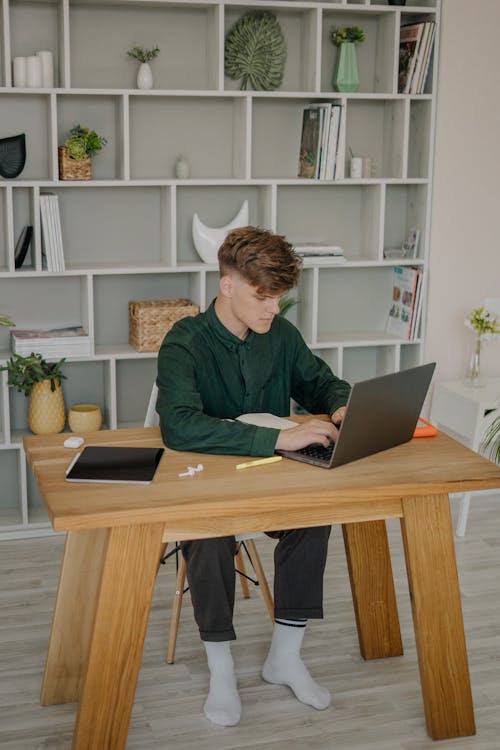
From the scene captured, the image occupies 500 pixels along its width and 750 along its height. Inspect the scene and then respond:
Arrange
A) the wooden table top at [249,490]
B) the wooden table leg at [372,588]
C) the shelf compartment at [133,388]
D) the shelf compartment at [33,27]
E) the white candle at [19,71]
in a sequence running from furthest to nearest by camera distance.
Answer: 1. the shelf compartment at [133,388]
2. the shelf compartment at [33,27]
3. the white candle at [19,71]
4. the wooden table leg at [372,588]
5. the wooden table top at [249,490]

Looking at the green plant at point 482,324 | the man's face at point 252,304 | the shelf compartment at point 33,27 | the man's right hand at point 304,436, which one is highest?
the shelf compartment at point 33,27

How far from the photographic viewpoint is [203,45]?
385cm

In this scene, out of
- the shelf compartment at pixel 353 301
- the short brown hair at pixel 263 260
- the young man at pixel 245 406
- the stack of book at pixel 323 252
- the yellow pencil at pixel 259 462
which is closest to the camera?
the yellow pencil at pixel 259 462

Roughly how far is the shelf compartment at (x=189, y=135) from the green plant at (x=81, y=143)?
0.25 m

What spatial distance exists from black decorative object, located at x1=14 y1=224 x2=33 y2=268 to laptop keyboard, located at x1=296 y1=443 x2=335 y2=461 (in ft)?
5.76

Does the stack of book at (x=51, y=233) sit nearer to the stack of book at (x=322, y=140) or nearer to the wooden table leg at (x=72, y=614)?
the stack of book at (x=322, y=140)

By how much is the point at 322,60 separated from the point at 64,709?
2.78m

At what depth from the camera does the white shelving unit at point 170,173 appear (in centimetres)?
369

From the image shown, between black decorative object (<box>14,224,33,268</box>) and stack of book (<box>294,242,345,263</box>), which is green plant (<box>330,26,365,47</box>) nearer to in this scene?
stack of book (<box>294,242,345,263</box>)

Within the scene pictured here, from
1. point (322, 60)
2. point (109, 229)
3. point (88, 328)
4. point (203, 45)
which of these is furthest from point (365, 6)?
point (88, 328)

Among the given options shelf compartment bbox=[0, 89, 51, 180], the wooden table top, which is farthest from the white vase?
the wooden table top

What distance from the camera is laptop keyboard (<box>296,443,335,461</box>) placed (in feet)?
7.70

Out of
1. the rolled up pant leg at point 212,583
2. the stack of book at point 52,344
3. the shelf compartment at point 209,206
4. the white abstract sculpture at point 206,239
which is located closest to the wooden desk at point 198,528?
the rolled up pant leg at point 212,583

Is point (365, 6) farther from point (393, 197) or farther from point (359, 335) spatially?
point (359, 335)
